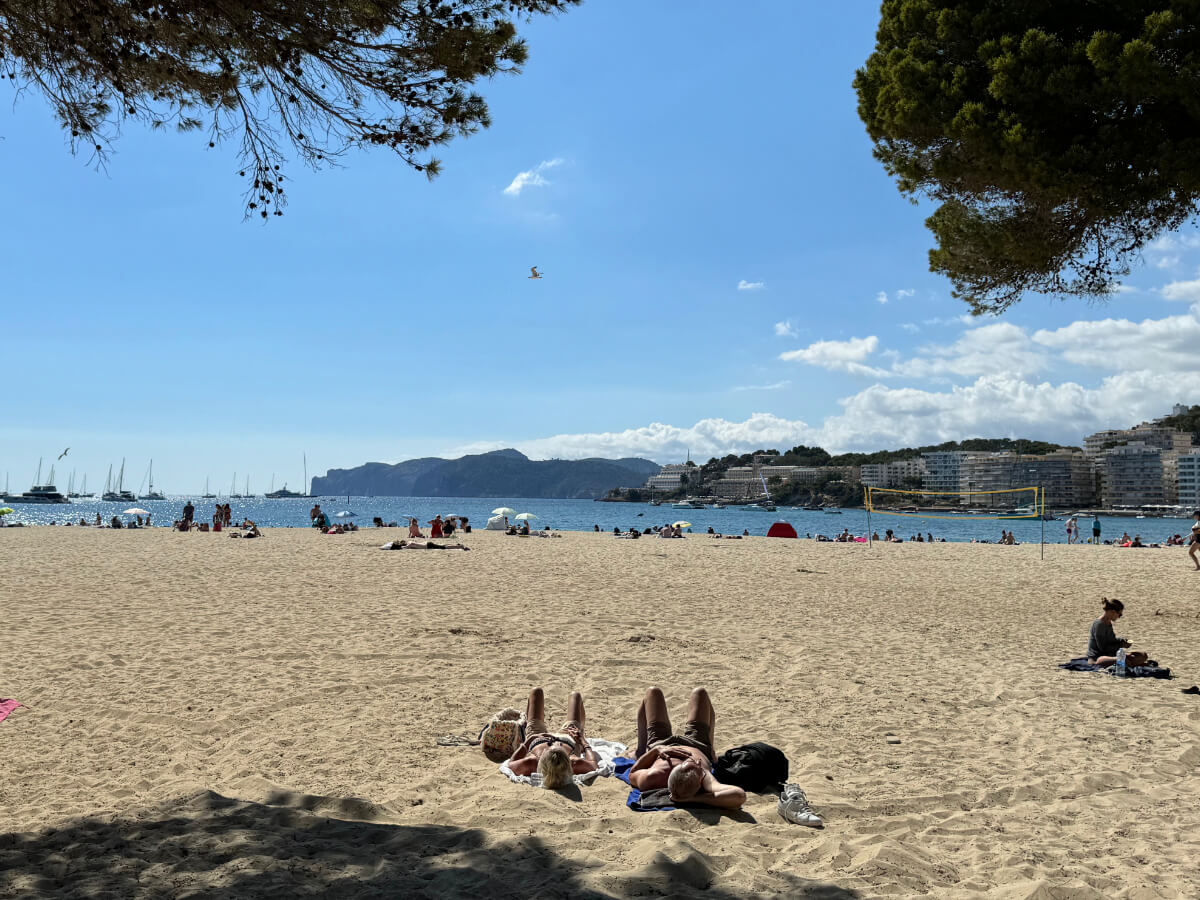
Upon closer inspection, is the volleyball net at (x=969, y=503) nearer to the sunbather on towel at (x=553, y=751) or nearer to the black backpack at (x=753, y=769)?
the sunbather on towel at (x=553, y=751)

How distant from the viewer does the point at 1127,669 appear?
698 centimetres

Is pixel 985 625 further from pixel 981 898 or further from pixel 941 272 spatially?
pixel 981 898

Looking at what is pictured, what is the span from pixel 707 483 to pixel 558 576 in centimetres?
13386

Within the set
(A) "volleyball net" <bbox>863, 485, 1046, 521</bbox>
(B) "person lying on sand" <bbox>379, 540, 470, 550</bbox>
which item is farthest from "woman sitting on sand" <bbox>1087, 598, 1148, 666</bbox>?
(A) "volleyball net" <bbox>863, 485, 1046, 521</bbox>

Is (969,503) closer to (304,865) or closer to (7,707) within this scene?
(7,707)

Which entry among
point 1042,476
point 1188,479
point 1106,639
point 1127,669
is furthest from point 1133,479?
point 1127,669

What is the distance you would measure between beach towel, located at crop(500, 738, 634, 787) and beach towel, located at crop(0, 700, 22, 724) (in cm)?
354

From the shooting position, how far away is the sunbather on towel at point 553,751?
4.07 metres

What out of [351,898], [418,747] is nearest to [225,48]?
[418,747]

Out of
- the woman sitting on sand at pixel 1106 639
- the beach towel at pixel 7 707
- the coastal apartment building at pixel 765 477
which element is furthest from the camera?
the coastal apartment building at pixel 765 477

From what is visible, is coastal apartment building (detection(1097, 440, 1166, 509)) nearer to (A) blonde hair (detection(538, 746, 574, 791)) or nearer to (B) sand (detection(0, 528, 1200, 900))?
(B) sand (detection(0, 528, 1200, 900))

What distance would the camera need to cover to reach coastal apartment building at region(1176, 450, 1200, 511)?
94.1 meters

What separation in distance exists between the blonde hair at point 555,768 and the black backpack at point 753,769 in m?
0.77

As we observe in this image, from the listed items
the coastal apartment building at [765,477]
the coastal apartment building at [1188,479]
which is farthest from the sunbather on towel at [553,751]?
the coastal apartment building at [765,477]
